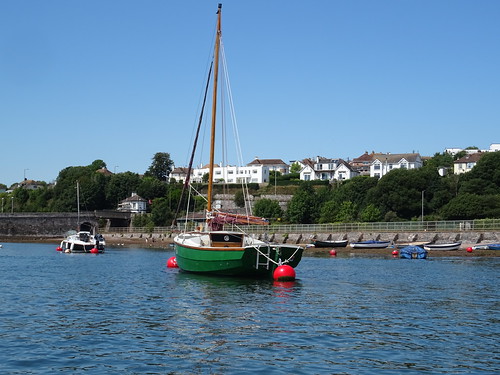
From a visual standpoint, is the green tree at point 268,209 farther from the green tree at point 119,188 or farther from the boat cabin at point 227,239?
the boat cabin at point 227,239

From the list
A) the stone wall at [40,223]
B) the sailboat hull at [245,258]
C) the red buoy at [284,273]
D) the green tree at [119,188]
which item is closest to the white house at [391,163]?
the green tree at [119,188]

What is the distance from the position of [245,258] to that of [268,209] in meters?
97.9

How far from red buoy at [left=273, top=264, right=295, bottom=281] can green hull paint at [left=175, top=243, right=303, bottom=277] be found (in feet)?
2.60

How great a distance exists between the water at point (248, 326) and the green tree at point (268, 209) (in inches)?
3662

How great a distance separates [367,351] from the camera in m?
21.9

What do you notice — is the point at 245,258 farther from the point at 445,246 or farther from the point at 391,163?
the point at 391,163

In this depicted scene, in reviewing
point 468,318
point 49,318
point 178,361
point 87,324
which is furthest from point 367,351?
point 49,318

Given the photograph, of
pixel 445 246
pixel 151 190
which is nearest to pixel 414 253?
pixel 445 246

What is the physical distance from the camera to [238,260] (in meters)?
42.4

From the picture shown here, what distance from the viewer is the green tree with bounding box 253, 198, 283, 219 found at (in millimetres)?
139625

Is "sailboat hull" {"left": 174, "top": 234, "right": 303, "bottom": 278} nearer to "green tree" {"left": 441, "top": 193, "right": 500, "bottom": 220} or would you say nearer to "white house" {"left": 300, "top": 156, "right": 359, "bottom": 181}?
"green tree" {"left": 441, "top": 193, "right": 500, "bottom": 220}

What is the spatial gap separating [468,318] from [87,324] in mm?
16491

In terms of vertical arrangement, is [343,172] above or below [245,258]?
above

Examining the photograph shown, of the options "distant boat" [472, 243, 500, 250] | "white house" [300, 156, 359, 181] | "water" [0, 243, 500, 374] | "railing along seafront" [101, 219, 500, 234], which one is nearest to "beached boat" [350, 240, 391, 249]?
"railing along seafront" [101, 219, 500, 234]
